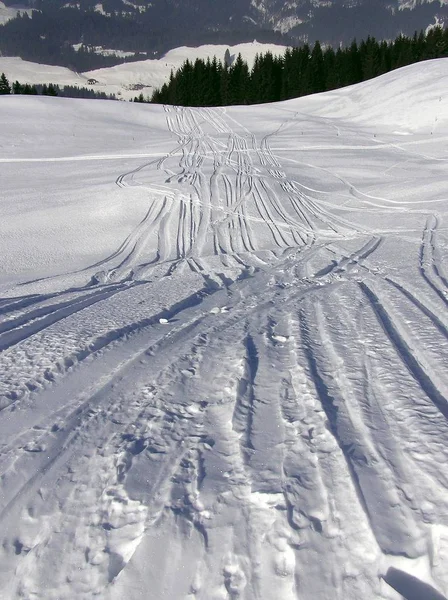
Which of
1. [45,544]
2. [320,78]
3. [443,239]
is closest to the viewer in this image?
[45,544]

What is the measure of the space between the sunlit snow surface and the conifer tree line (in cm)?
4720

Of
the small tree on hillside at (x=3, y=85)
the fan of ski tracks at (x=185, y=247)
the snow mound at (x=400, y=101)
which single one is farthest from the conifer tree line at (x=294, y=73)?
the fan of ski tracks at (x=185, y=247)

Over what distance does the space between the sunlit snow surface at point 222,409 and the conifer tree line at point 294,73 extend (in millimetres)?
47202

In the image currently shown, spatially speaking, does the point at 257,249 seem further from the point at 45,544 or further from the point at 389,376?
the point at 45,544

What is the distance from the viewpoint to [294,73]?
50781 millimetres

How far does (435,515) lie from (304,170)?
43.0 ft

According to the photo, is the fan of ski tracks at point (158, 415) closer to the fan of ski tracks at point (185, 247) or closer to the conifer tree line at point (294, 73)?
the fan of ski tracks at point (185, 247)

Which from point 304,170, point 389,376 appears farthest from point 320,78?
point 389,376

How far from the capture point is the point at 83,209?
975 cm

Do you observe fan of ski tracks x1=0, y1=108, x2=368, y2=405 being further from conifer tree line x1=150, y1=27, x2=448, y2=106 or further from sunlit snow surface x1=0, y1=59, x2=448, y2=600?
conifer tree line x1=150, y1=27, x2=448, y2=106

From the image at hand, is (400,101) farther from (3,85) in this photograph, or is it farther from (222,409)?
(3,85)

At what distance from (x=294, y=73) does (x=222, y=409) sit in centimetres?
5543

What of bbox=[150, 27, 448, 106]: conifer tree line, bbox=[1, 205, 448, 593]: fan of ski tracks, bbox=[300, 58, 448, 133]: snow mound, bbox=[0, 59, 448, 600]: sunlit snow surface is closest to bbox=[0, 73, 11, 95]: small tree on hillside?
bbox=[150, 27, 448, 106]: conifer tree line

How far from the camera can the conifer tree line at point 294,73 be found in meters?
50.0
